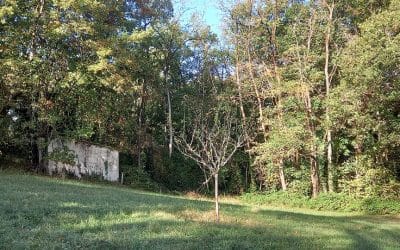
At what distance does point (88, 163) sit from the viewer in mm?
26625

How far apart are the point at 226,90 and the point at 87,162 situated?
11385mm

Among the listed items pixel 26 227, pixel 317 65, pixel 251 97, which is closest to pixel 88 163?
pixel 251 97

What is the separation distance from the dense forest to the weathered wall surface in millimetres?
588

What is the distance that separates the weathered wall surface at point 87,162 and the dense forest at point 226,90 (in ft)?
1.93

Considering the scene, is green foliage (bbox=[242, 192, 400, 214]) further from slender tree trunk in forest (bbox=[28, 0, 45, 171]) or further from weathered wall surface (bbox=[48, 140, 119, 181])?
slender tree trunk in forest (bbox=[28, 0, 45, 171])

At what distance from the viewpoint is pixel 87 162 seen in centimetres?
2659

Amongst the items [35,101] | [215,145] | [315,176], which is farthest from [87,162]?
[315,176]

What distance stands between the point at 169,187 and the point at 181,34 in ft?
38.1

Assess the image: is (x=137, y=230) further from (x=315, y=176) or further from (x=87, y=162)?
(x=315, y=176)

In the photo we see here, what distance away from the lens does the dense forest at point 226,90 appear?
2280 cm

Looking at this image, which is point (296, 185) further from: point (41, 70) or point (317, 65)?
point (41, 70)

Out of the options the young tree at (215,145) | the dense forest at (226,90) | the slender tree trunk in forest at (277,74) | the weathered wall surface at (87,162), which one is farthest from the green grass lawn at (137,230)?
the slender tree trunk in forest at (277,74)

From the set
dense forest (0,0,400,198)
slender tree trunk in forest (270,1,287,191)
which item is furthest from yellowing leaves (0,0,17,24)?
slender tree trunk in forest (270,1,287,191)

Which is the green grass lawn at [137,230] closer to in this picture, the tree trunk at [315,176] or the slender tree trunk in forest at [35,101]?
the slender tree trunk in forest at [35,101]
